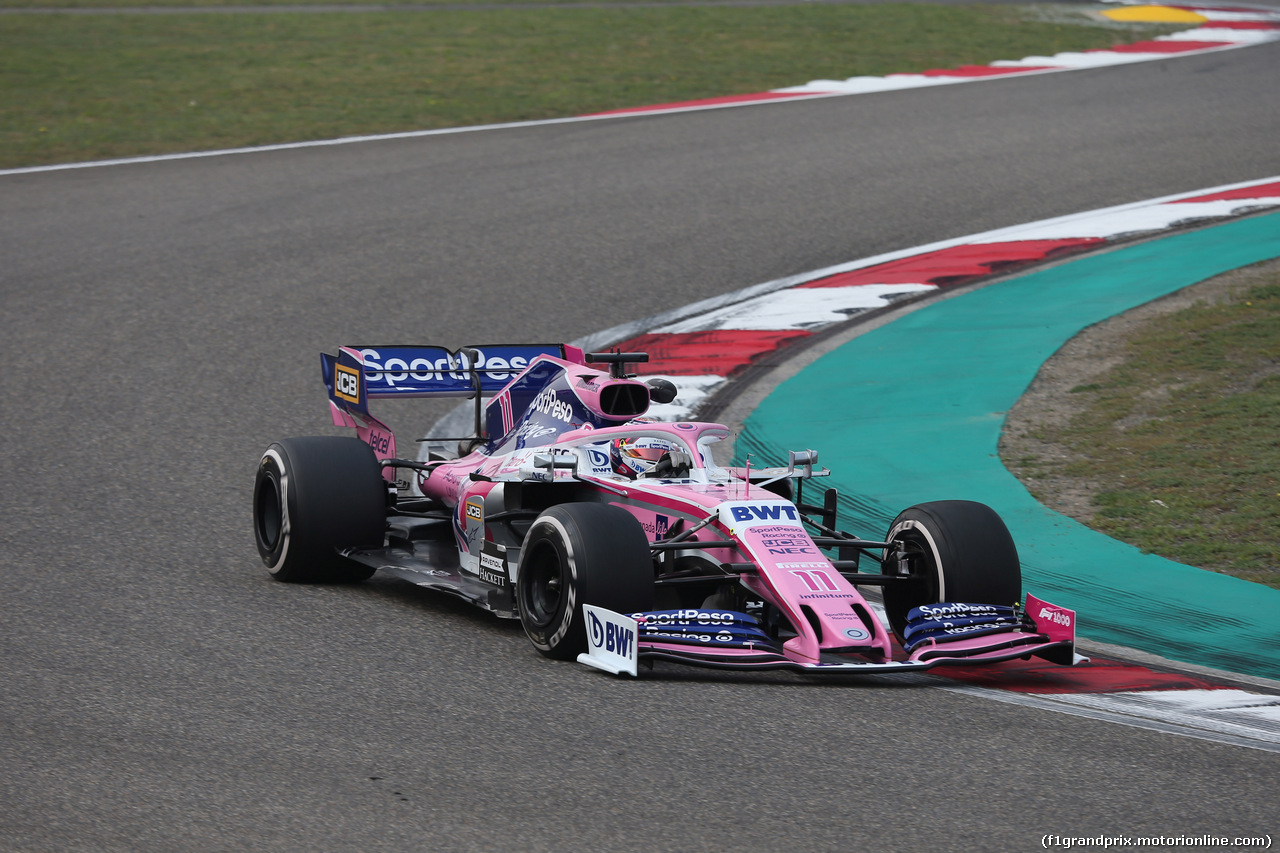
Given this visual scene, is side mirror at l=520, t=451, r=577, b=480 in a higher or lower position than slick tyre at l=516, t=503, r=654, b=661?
higher

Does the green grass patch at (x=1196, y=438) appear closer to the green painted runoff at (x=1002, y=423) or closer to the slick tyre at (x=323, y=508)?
the green painted runoff at (x=1002, y=423)

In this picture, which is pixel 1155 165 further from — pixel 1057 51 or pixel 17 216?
pixel 17 216

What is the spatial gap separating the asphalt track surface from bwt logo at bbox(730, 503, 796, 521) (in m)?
0.64

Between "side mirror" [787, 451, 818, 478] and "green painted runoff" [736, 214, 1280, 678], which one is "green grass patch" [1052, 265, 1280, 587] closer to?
"green painted runoff" [736, 214, 1280, 678]

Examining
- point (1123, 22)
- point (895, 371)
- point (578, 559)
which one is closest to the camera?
point (578, 559)

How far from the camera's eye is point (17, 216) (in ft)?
46.6

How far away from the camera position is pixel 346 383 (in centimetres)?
792

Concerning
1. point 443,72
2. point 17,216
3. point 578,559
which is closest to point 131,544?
point 578,559

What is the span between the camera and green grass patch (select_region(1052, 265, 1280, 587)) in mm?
7105

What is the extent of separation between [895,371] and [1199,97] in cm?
1130

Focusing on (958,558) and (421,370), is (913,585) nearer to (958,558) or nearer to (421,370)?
(958,558)

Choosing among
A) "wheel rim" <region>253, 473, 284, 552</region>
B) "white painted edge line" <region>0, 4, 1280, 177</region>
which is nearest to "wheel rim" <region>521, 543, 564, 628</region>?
"wheel rim" <region>253, 473, 284, 552</region>

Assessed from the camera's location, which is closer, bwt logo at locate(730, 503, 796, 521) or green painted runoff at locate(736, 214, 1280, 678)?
bwt logo at locate(730, 503, 796, 521)

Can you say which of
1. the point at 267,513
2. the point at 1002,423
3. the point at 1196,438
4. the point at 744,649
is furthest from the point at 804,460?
the point at 1196,438
